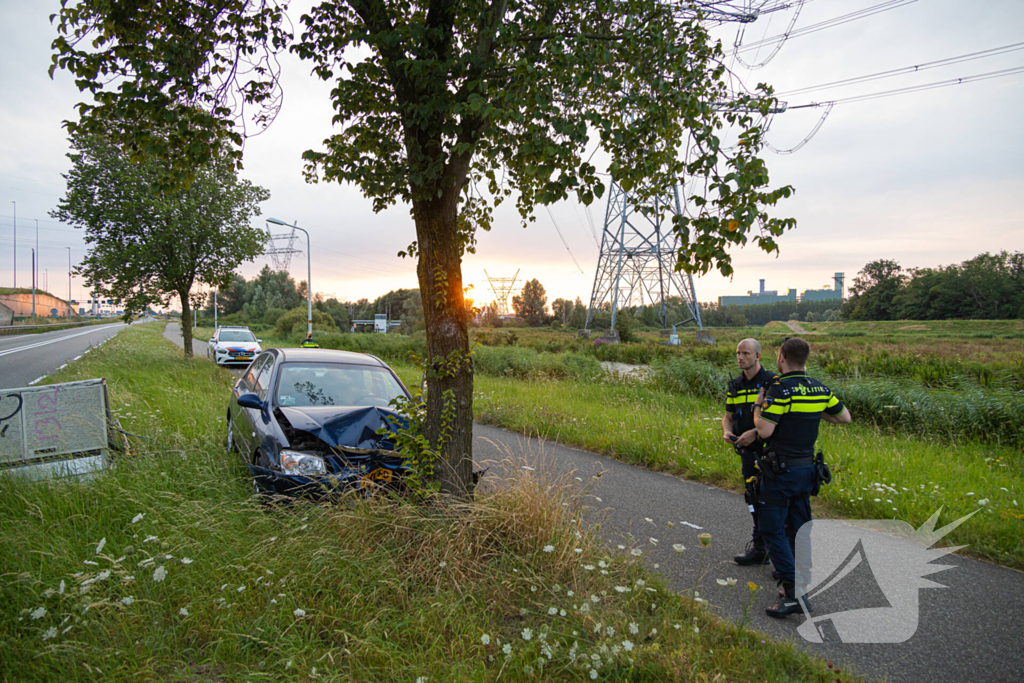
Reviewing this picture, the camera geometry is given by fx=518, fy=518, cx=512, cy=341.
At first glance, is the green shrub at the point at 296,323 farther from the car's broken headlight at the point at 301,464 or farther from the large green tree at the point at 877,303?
the large green tree at the point at 877,303

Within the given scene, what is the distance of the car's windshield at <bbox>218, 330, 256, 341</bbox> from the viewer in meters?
23.0

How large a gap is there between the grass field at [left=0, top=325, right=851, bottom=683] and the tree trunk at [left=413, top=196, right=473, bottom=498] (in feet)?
1.38

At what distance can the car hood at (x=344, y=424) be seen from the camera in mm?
4676

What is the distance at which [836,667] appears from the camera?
2936mm

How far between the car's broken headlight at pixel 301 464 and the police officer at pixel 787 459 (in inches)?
135

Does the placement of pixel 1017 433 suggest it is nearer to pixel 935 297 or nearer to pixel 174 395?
pixel 174 395

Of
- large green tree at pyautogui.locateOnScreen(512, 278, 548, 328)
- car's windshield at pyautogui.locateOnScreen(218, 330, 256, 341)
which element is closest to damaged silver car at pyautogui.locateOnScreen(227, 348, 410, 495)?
car's windshield at pyautogui.locateOnScreen(218, 330, 256, 341)

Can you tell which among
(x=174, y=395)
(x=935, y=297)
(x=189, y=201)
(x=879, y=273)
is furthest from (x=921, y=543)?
(x=879, y=273)

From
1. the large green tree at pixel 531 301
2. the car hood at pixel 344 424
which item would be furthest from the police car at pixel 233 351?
the large green tree at pixel 531 301

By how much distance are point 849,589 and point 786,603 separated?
76 cm

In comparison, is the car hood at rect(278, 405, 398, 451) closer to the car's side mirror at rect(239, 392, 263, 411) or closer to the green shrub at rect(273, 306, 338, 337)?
the car's side mirror at rect(239, 392, 263, 411)

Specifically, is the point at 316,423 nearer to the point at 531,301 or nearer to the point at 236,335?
the point at 236,335

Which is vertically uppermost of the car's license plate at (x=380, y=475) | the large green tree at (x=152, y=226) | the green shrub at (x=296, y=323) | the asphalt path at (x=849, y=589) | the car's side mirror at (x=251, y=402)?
the large green tree at (x=152, y=226)

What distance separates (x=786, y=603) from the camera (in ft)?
11.4
